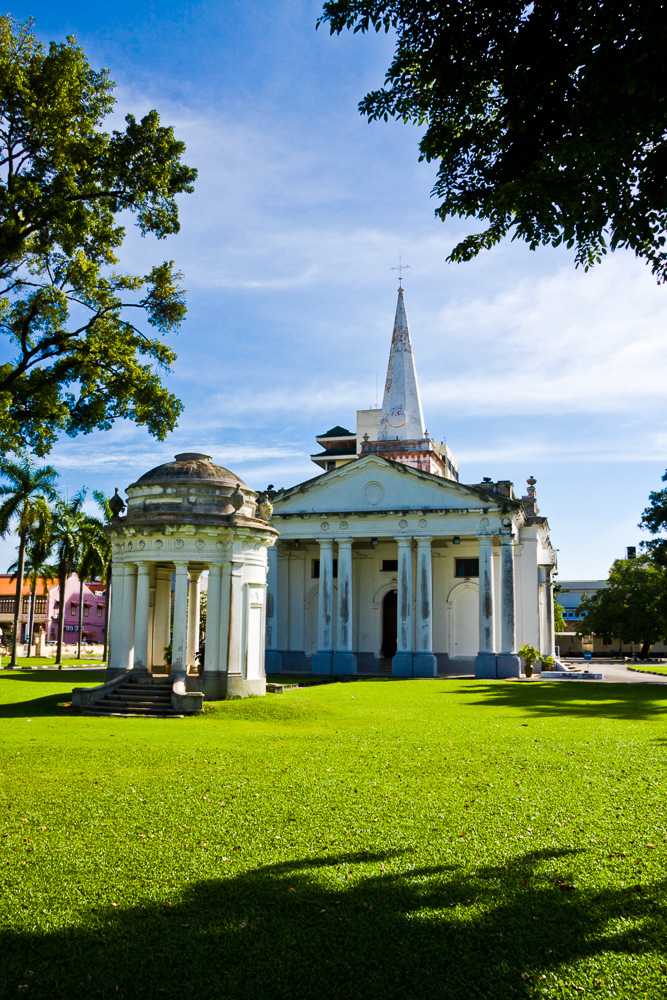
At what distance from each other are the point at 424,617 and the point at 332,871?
3211 centimetres

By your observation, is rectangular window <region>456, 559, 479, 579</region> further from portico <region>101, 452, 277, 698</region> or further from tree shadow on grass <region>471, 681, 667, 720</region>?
portico <region>101, 452, 277, 698</region>

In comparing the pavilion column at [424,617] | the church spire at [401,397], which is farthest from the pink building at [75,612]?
the pavilion column at [424,617]

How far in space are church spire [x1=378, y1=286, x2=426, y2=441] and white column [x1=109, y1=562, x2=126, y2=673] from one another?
89.4 feet

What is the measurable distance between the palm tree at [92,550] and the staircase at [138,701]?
2999 centimetres

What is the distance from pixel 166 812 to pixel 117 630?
1378cm

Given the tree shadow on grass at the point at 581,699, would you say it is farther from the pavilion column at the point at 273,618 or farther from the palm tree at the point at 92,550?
the palm tree at the point at 92,550

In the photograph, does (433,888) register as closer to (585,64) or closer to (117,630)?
(585,64)

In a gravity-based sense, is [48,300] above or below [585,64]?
above

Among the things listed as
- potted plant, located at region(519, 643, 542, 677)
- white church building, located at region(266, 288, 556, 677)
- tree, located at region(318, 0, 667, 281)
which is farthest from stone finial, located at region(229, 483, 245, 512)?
potted plant, located at region(519, 643, 542, 677)

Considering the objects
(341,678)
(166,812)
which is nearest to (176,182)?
(166,812)

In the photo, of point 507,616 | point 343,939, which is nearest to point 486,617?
point 507,616

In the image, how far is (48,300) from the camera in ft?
46.6

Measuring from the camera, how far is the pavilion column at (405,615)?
38531 mm

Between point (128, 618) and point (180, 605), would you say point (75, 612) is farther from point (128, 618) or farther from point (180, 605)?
point (180, 605)
